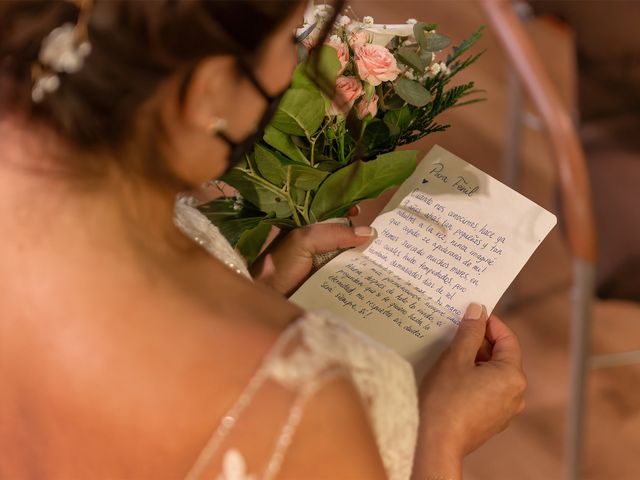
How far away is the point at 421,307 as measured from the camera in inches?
42.1

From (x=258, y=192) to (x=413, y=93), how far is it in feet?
0.85

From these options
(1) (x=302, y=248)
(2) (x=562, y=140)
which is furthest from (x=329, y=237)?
(2) (x=562, y=140)

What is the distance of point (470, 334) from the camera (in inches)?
40.4

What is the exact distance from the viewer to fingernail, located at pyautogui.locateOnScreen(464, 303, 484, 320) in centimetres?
105

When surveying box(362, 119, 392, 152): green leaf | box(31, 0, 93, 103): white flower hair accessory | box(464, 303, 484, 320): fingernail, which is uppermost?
box(31, 0, 93, 103): white flower hair accessory

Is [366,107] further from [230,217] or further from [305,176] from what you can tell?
[230,217]

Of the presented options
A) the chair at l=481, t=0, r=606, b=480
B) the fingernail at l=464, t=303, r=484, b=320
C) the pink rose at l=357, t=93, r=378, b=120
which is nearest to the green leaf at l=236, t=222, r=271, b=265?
the pink rose at l=357, t=93, r=378, b=120

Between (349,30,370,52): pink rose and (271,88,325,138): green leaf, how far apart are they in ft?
0.34

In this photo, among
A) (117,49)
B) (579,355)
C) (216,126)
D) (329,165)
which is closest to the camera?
(117,49)

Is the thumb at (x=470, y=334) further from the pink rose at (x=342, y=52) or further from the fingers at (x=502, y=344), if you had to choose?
the pink rose at (x=342, y=52)

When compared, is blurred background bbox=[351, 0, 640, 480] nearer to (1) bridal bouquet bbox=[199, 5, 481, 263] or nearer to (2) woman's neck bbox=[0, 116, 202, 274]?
(1) bridal bouquet bbox=[199, 5, 481, 263]

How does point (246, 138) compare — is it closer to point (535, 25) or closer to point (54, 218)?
point (54, 218)

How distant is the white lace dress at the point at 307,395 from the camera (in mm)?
726

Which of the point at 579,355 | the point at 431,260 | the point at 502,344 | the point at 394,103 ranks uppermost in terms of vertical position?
the point at 394,103
